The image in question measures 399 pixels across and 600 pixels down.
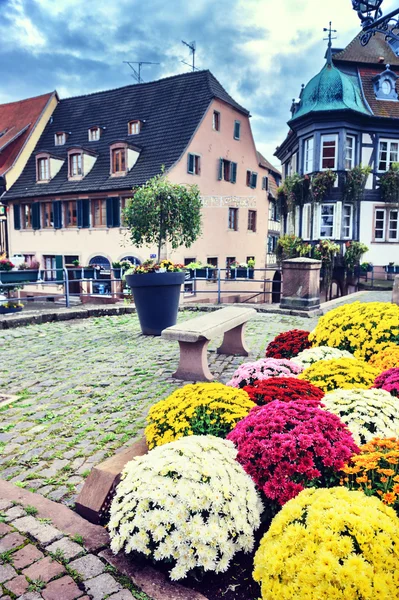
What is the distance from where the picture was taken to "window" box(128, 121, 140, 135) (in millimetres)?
24655

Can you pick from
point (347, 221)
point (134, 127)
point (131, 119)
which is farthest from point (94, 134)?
point (347, 221)

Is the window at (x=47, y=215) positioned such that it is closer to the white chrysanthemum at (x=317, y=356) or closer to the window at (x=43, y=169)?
the window at (x=43, y=169)

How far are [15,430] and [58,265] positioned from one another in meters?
22.3

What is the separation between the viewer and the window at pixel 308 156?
2156cm

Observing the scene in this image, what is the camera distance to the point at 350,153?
2141 centimetres

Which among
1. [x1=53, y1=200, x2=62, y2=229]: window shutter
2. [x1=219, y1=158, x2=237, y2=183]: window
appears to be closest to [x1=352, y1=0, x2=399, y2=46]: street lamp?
[x1=219, y1=158, x2=237, y2=183]: window

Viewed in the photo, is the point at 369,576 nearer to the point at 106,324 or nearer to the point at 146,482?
the point at 146,482

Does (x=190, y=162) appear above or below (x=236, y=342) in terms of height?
above

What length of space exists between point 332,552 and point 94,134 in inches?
1075

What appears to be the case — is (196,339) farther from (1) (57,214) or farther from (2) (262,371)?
(1) (57,214)

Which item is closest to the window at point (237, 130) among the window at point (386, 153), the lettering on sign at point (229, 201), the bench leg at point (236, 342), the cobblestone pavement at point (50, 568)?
the lettering on sign at point (229, 201)

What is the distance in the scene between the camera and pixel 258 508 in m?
2.34

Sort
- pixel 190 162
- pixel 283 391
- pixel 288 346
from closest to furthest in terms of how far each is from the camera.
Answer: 1. pixel 283 391
2. pixel 288 346
3. pixel 190 162

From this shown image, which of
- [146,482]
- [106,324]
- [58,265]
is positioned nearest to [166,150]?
[58,265]
